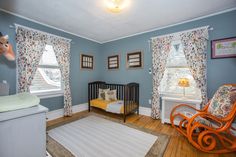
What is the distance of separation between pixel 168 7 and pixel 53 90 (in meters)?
3.27

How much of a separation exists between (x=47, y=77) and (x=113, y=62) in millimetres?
2063

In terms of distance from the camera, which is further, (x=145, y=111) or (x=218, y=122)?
(x=145, y=111)

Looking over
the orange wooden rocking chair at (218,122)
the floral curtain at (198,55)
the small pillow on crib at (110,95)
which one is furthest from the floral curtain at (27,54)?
the floral curtain at (198,55)

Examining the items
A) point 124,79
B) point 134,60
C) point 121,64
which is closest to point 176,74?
point 134,60

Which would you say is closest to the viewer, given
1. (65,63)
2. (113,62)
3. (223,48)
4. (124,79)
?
(223,48)

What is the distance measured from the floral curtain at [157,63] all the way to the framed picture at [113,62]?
51.0 inches

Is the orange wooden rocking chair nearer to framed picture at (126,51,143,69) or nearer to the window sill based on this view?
framed picture at (126,51,143,69)

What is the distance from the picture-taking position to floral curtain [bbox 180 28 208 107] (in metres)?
2.37

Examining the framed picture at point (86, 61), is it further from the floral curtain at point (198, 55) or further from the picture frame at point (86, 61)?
the floral curtain at point (198, 55)

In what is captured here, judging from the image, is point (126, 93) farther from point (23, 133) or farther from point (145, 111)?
point (23, 133)

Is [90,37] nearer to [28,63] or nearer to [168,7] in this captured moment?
[28,63]

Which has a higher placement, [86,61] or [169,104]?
[86,61]

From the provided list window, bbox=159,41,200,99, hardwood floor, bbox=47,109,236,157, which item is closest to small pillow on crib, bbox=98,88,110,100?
hardwood floor, bbox=47,109,236,157

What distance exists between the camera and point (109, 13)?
7.48 feet
